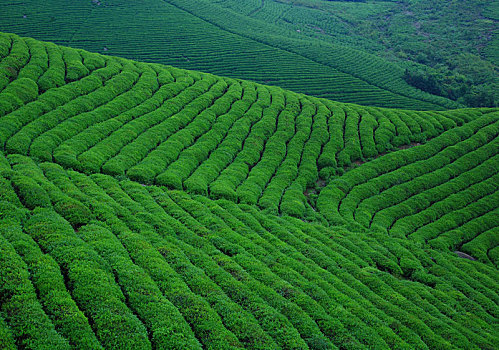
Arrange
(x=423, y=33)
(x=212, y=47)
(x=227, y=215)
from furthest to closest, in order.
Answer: (x=423, y=33)
(x=212, y=47)
(x=227, y=215)

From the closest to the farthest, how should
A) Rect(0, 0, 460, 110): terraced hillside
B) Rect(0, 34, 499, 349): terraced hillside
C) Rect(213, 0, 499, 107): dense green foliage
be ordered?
1. Rect(0, 34, 499, 349): terraced hillside
2. Rect(0, 0, 460, 110): terraced hillside
3. Rect(213, 0, 499, 107): dense green foliage

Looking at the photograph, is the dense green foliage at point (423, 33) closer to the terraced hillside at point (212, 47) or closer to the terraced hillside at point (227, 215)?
the terraced hillside at point (212, 47)

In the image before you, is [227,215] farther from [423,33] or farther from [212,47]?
[423,33]

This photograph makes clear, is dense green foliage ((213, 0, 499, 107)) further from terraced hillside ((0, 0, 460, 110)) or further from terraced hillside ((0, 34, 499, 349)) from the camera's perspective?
terraced hillside ((0, 34, 499, 349))

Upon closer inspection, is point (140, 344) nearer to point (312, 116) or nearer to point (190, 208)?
point (190, 208)

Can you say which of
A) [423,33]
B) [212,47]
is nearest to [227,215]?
[212,47]

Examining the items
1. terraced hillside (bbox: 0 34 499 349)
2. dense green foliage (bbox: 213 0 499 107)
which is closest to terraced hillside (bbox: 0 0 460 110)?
dense green foliage (bbox: 213 0 499 107)

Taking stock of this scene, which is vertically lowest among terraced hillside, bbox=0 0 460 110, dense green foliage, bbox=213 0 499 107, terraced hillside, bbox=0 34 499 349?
terraced hillside, bbox=0 34 499 349
